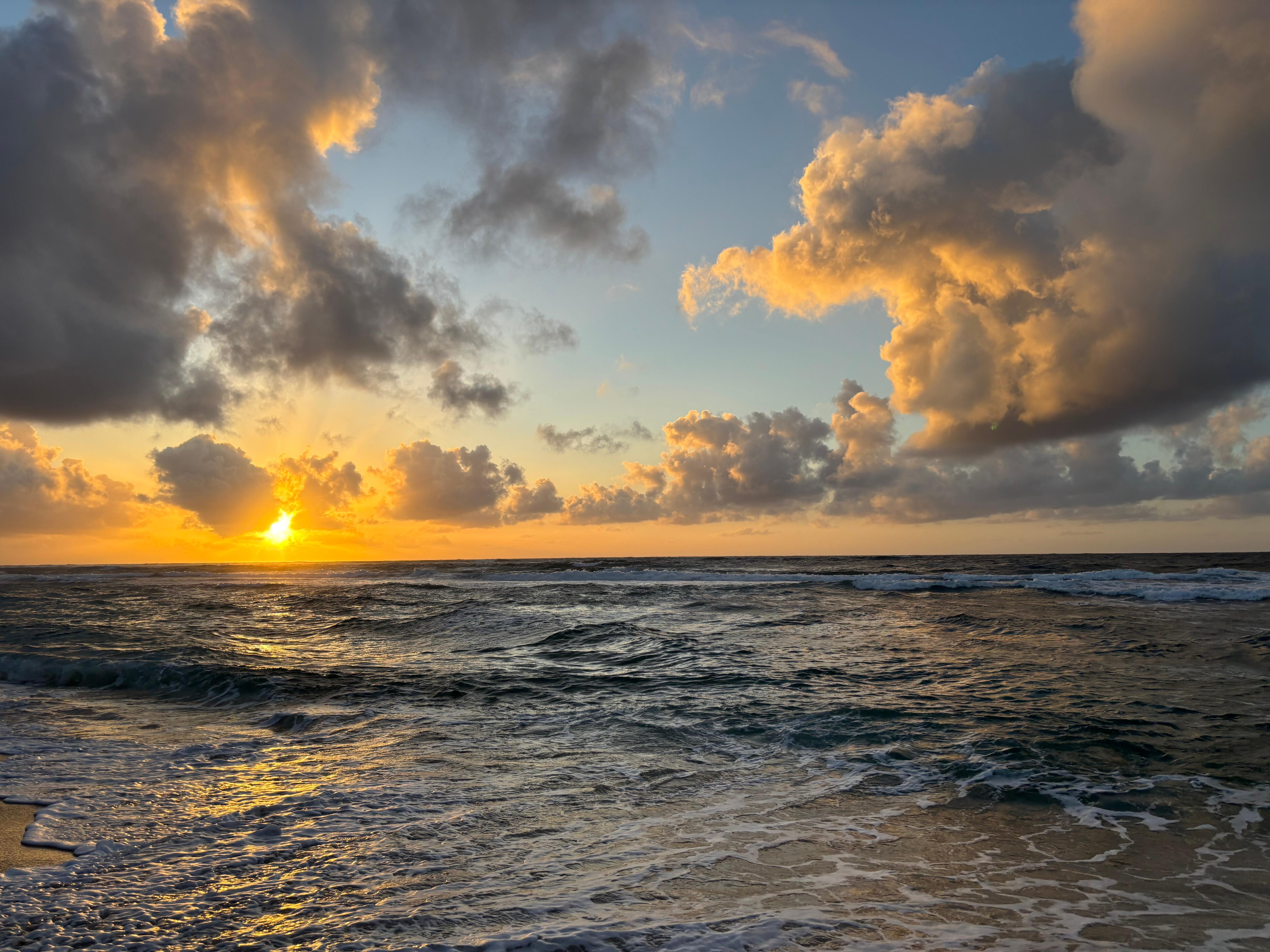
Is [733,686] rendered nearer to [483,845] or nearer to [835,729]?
[835,729]

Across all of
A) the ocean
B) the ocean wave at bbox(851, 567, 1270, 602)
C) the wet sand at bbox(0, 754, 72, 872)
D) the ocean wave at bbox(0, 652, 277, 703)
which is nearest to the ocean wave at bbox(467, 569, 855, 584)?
the ocean wave at bbox(851, 567, 1270, 602)

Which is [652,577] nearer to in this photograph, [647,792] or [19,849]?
[647,792]

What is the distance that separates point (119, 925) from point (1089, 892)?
6323mm

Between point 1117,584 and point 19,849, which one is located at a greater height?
point 19,849

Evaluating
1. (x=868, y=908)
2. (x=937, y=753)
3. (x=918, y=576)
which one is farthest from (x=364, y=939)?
(x=918, y=576)

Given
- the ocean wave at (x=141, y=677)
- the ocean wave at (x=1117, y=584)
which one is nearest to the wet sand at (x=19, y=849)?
the ocean wave at (x=141, y=677)

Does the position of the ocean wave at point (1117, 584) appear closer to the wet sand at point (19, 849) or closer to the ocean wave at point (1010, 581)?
the ocean wave at point (1010, 581)

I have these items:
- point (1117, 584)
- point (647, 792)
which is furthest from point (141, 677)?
point (1117, 584)

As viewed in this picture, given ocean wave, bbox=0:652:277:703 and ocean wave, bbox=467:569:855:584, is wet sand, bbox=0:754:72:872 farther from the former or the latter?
ocean wave, bbox=467:569:855:584

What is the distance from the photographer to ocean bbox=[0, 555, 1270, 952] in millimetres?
4309

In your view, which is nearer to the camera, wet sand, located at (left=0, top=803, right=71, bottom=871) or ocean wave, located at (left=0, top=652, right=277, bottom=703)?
wet sand, located at (left=0, top=803, right=71, bottom=871)

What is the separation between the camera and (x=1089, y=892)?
479cm

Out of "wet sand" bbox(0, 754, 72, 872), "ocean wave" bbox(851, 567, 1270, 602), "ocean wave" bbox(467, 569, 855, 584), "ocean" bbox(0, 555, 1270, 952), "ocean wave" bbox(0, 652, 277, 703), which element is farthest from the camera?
"ocean wave" bbox(467, 569, 855, 584)

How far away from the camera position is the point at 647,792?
695cm
